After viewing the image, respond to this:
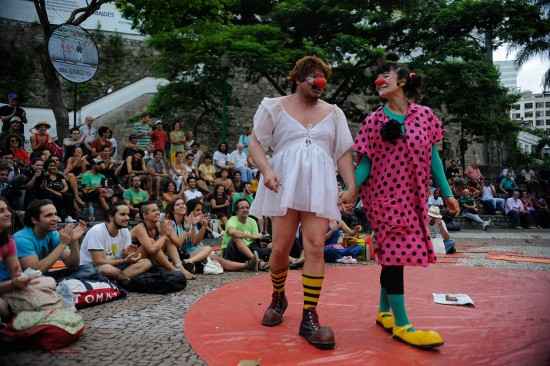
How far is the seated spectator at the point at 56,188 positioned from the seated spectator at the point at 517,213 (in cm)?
1216

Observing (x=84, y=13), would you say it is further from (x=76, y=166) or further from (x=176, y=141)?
(x=76, y=166)

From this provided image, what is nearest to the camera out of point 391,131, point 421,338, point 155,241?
point 421,338

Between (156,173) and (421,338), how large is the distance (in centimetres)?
872

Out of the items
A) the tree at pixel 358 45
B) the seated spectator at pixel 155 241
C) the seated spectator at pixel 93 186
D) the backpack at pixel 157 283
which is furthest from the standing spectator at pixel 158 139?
the backpack at pixel 157 283

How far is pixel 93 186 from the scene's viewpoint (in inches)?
371

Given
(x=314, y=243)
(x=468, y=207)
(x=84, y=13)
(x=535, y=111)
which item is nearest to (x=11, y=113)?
(x=84, y=13)

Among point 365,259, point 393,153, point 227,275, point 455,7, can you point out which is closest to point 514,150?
point 455,7

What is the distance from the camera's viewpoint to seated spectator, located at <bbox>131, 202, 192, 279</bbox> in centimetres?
534

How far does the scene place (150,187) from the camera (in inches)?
413

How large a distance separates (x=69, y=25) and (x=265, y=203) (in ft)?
31.5

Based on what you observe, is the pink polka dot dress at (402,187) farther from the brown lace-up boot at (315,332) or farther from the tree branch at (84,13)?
the tree branch at (84,13)

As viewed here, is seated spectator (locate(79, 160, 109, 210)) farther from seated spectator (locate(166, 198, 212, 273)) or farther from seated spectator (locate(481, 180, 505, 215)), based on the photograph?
seated spectator (locate(481, 180, 505, 215))

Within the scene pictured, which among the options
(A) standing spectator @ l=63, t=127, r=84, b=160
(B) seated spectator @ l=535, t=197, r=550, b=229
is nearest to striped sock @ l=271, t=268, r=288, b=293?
(A) standing spectator @ l=63, t=127, r=84, b=160

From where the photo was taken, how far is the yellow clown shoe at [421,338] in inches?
114
